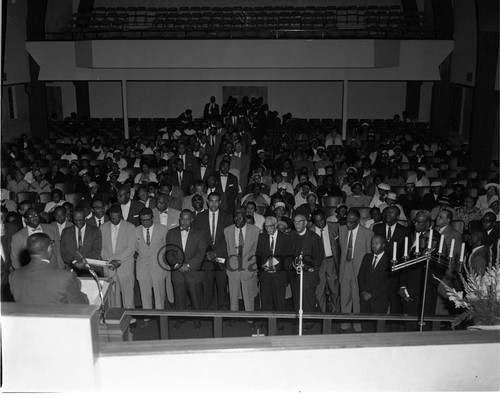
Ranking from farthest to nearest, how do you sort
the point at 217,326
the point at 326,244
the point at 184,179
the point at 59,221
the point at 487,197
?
the point at 184,179
the point at 487,197
the point at 59,221
the point at 326,244
the point at 217,326

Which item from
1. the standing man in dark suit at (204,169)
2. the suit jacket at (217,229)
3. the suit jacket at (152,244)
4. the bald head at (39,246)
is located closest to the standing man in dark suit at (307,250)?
the suit jacket at (217,229)

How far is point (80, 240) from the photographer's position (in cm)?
669

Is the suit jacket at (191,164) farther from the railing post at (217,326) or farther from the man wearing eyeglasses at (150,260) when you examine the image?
the railing post at (217,326)

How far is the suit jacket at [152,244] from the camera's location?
21.9ft

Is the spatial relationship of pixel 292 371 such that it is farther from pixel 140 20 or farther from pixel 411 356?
pixel 140 20

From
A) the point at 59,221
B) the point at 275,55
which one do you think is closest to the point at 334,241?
the point at 59,221

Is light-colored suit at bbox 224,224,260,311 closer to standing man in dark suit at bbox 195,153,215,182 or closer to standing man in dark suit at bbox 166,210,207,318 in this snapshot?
standing man in dark suit at bbox 166,210,207,318

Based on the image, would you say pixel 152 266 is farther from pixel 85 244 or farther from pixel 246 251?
pixel 246 251

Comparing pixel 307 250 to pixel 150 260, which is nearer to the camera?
pixel 307 250

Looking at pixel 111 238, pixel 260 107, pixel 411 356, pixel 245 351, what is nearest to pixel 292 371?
pixel 245 351

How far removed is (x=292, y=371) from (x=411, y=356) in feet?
2.49

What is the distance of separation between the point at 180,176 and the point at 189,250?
3.37m

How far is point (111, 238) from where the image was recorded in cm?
667

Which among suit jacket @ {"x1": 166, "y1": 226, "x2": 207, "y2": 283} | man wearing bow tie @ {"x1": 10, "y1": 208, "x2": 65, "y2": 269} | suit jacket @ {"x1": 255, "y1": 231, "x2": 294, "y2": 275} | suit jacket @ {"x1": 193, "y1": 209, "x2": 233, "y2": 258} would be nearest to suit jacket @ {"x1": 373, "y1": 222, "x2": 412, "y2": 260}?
suit jacket @ {"x1": 255, "y1": 231, "x2": 294, "y2": 275}
